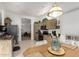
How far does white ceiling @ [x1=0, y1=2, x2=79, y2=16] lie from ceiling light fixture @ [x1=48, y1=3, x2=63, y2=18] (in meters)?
0.05

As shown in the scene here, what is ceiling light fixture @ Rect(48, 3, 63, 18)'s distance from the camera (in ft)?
5.36

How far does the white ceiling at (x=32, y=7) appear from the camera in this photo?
5.40 ft

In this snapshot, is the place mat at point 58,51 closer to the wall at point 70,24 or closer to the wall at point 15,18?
the wall at point 70,24

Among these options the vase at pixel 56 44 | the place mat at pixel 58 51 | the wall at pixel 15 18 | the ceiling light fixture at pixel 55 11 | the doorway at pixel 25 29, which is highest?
the ceiling light fixture at pixel 55 11

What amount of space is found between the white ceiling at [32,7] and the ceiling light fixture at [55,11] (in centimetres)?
5

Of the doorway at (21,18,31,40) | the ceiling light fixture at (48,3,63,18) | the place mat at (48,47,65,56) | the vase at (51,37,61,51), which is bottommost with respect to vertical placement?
the place mat at (48,47,65,56)

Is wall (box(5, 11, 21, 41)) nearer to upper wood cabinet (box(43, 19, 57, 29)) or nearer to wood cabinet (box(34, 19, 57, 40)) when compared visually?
wood cabinet (box(34, 19, 57, 40))

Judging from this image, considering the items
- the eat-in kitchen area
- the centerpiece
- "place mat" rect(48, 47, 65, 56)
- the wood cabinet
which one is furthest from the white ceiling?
"place mat" rect(48, 47, 65, 56)

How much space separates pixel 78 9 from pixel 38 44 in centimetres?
73

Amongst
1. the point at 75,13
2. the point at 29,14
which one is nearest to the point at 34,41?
the point at 29,14

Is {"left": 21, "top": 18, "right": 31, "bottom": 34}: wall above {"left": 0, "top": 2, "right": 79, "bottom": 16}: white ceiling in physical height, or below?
below

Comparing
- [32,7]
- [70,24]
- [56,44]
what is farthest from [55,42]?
[32,7]

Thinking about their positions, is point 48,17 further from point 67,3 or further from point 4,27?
point 4,27

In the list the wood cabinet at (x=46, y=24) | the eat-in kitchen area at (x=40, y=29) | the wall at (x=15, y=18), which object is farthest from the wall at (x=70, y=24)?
the wall at (x=15, y=18)
